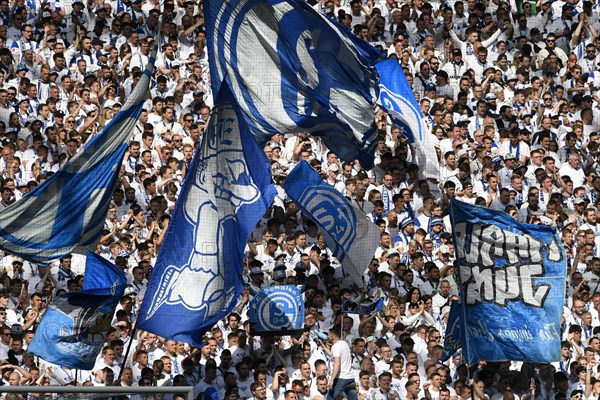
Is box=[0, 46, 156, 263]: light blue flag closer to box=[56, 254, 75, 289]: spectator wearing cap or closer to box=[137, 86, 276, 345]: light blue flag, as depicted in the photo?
box=[137, 86, 276, 345]: light blue flag

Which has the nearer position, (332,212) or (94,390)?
(94,390)

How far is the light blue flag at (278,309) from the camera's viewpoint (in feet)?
71.1

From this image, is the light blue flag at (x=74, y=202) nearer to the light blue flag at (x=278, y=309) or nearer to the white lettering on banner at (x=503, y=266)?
the light blue flag at (x=278, y=309)

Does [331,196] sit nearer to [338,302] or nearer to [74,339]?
[338,302]

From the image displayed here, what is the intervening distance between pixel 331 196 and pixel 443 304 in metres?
2.04

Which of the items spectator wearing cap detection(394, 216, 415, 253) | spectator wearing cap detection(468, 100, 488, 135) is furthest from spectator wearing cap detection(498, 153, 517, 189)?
spectator wearing cap detection(394, 216, 415, 253)

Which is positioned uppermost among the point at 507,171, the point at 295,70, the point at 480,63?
the point at 480,63

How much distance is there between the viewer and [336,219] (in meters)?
23.3

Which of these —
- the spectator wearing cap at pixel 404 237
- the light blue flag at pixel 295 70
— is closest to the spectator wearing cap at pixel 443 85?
the spectator wearing cap at pixel 404 237

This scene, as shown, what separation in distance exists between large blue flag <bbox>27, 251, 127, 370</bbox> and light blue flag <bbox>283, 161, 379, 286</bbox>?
12.0ft

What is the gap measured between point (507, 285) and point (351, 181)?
3446 mm

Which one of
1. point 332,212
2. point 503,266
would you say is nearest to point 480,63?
point 332,212

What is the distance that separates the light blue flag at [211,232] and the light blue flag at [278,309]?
5.23 ft

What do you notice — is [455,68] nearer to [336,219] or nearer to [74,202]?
[336,219]
